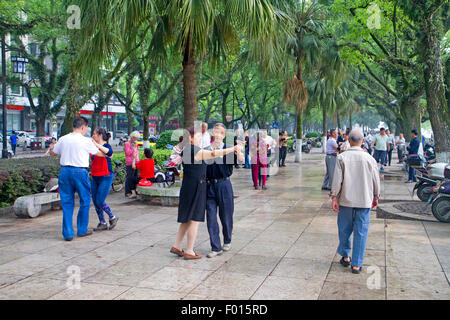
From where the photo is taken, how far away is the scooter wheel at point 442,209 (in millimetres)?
7920

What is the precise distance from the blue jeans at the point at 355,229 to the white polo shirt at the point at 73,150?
3905 millimetres

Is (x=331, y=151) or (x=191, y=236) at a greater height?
(x=331, y=151)

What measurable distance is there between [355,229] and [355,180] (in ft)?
1.93

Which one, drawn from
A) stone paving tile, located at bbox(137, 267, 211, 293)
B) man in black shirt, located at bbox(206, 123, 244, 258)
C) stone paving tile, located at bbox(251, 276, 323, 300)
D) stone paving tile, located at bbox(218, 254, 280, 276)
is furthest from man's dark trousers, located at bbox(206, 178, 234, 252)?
stone paving tile, located at bbox(251, 276, 323, 300)

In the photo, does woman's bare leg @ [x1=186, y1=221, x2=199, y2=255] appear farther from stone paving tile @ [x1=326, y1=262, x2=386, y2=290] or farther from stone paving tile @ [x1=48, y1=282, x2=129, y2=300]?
stone paving tile @ [x1=326, y1=262, x2=386, y2=290]

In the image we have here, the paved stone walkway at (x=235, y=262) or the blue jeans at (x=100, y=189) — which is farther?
the blue jeans at (x=100, y=189)

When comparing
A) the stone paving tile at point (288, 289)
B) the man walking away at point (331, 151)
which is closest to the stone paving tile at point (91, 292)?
the stone paving tile at point (288, 289)

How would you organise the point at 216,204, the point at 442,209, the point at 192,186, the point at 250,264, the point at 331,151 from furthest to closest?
the point at 331,151
the point at 442,209
the point at 216,204
the point at 192,186
the point at 250,264

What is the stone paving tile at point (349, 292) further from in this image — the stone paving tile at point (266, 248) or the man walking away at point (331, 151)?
the man walking away at point (331, 151)

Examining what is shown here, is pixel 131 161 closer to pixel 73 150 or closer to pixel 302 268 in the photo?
pixel 73 150

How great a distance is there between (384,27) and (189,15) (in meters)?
8.35

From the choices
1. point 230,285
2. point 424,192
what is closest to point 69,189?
point 230,285

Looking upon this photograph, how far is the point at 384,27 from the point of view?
45.3 feet

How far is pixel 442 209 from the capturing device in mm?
7980
